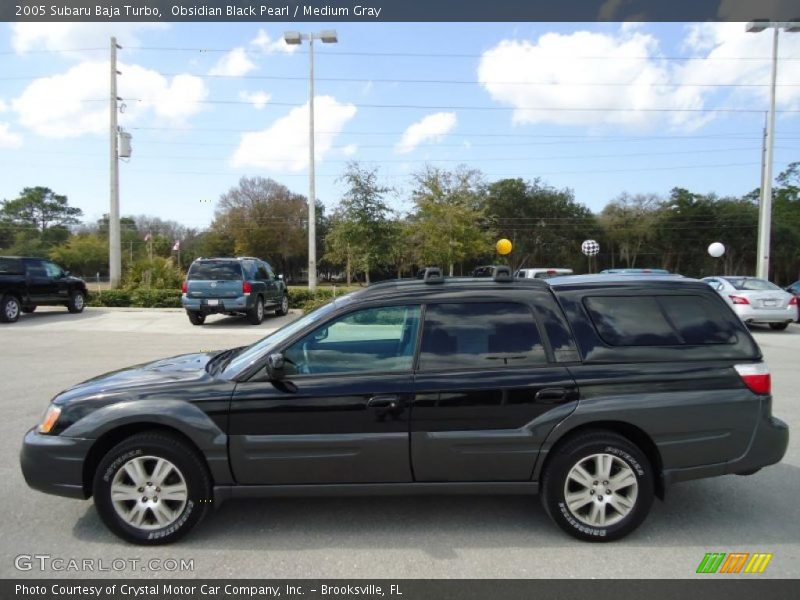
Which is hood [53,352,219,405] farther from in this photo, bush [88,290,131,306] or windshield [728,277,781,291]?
bush [88,290,131,306]

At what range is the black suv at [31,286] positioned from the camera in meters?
16.6

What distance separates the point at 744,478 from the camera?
15.2ft

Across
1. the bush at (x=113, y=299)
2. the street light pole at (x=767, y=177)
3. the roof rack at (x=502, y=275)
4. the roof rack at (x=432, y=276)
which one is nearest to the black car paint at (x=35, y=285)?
the bush at (x=113, y=299)

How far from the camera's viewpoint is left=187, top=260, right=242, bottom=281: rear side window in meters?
16.4

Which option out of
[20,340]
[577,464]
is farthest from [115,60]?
[577,464]

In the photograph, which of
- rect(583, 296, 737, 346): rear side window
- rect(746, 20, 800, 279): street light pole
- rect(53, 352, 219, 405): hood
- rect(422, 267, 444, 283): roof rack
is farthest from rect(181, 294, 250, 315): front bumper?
rect(746, 20, 800, 279): street light pole

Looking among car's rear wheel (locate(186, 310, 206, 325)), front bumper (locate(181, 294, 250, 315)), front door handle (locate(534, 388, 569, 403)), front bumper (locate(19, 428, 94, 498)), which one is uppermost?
front door handle (locate(534, 388, 569, 403))

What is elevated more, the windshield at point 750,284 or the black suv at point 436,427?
the windshield at point 750,284

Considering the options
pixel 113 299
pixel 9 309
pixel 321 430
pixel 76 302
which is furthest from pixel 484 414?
pixel 113 299

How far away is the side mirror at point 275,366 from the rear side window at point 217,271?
44.3ft

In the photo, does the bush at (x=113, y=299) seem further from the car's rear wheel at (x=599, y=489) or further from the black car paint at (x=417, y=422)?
the car's rear wheel at (x=599, y=489)

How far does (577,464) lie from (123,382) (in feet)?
9.93

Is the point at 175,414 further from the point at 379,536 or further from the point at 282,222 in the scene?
the point at 282,222
